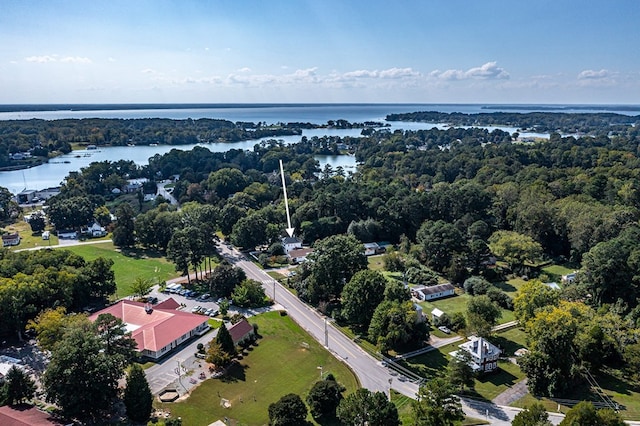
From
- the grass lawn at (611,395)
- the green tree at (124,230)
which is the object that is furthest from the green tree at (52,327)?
the grass lawn at (611,395)

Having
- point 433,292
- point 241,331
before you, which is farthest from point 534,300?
point 241,331

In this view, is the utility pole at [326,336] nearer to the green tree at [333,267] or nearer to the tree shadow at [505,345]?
the green tree at [333,267]

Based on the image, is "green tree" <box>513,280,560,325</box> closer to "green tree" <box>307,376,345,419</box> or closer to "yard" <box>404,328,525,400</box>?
"yard" <box>404,328,525,400</box>

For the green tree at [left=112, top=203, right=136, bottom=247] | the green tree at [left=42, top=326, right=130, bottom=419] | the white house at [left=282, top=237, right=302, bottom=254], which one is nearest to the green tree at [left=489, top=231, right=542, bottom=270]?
the white house at [left=282, top=237, right=302, bottom=254]

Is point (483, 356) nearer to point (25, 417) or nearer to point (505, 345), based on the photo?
point (505, 345)

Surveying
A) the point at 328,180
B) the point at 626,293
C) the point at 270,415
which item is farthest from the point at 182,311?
the point at 328,180

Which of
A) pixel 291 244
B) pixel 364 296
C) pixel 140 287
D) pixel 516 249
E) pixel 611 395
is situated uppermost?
pixel 364 296

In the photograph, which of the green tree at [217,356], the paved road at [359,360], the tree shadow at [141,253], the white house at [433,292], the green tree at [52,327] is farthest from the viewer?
the tree shadow at [141,253]
